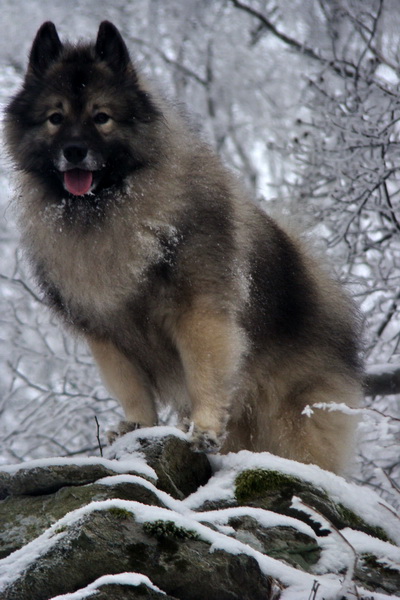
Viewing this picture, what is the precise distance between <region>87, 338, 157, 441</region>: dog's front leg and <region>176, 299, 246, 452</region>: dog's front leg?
434 millimetres

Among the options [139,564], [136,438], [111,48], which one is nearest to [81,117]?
[111,48]

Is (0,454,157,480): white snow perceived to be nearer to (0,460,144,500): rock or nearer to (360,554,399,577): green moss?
(0,460,144,500): rock

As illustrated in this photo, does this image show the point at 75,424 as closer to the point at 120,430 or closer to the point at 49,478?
the point at 120,430

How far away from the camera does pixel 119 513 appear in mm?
2932

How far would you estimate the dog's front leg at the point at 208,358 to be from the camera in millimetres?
4293

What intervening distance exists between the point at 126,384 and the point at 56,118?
5.18ft

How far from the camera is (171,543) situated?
9.43 feet

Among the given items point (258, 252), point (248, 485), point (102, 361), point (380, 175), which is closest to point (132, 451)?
point (248, 485)

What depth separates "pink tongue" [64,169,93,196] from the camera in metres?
4.32

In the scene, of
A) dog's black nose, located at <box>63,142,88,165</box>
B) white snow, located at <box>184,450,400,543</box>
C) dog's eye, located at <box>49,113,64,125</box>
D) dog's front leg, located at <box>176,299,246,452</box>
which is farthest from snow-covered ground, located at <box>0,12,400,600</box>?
dog's black nose, located at <box>63,142,88,165</box>

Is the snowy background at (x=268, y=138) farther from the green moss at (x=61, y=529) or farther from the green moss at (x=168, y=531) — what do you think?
the green moss at (x=61, y=529)

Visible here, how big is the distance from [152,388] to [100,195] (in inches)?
47.8

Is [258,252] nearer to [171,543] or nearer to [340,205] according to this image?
[171,543]

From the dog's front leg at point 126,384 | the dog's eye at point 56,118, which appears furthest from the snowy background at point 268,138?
the dog's front leg at point 126,384
